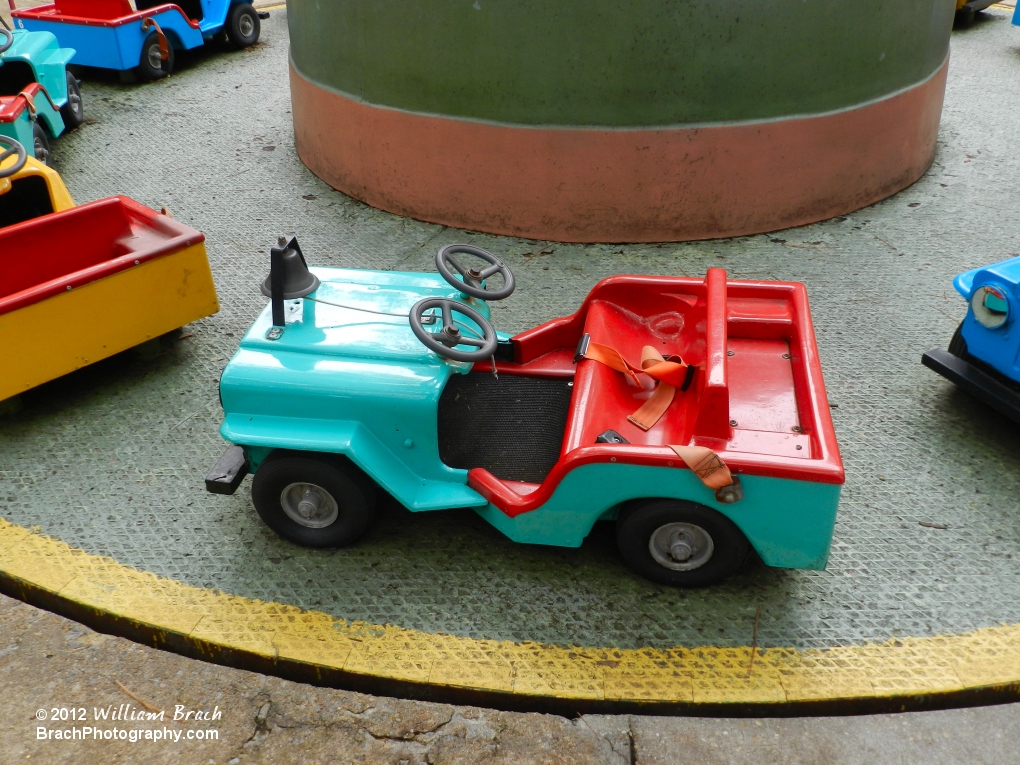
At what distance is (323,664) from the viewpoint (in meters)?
2.51

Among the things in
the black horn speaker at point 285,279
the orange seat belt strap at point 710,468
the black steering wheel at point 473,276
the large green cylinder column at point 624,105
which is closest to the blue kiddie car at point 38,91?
the large green cylinder column at point 624,105

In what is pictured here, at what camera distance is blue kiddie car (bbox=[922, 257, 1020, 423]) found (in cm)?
317

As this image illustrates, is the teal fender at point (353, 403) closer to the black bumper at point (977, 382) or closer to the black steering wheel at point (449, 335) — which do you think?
the black steering wheel at point (449, 335)

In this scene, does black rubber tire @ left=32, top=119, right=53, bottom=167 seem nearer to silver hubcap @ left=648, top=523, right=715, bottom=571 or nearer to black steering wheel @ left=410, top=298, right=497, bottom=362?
black steering wheel @ left=410, top=298, right=497, bottom=362

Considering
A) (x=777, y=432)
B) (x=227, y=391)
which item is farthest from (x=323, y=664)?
(x=777, y=432)

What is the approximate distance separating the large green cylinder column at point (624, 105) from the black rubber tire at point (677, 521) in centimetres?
266

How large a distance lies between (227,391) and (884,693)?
220 cm

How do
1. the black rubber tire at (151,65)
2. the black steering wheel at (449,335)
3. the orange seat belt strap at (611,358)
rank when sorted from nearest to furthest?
the black steering wheel at (449,335) → the orange seat belt strap at (611,358) → the black rubber tire at (151,65)

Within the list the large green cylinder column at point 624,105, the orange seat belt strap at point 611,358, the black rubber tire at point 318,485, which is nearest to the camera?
the black rubber tire at point 318,485

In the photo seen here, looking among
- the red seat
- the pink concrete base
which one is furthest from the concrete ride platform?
the red seat

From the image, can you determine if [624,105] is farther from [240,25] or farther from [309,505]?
[240,25]

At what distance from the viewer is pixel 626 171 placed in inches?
187

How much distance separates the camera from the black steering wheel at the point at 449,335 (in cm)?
253

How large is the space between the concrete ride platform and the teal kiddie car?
0.64 feet
